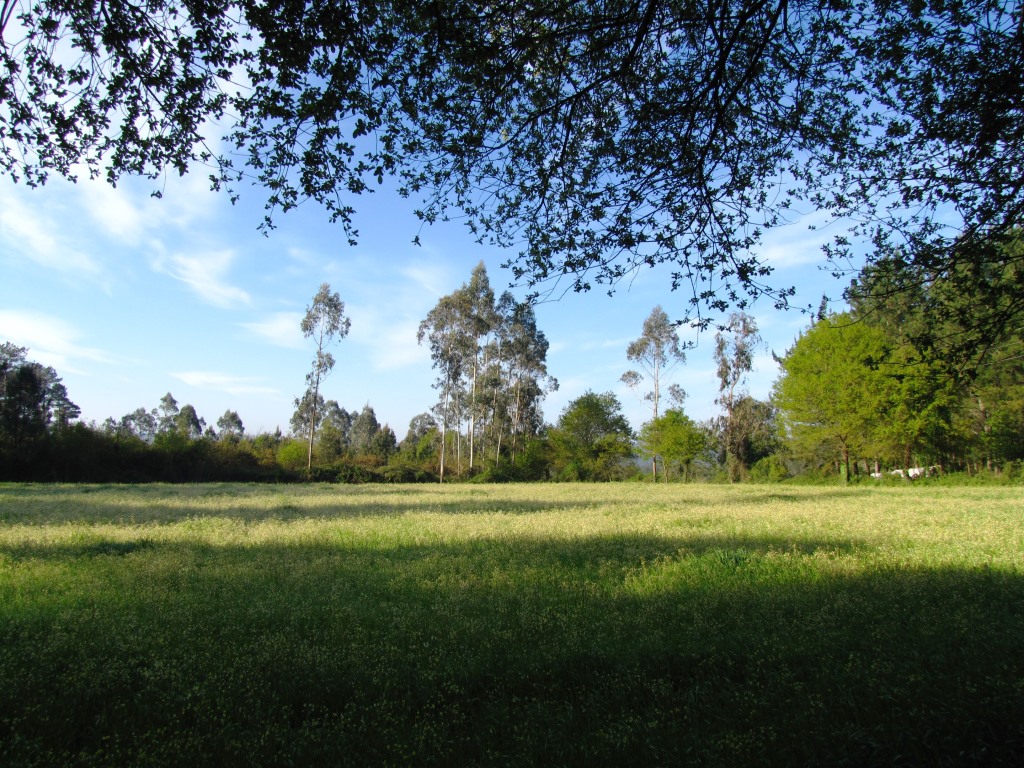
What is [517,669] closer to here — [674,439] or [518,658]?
[518,658]

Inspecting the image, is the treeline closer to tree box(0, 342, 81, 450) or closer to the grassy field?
tree box(0, 342, 81, 450)

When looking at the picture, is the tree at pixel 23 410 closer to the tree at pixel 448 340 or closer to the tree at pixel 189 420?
the tree at pixel 448 340

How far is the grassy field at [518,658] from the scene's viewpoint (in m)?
3.41

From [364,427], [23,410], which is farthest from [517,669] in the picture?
[364,427]

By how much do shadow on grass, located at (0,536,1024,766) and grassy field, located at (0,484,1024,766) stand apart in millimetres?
23

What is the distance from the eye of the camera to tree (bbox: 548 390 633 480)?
61656 mm

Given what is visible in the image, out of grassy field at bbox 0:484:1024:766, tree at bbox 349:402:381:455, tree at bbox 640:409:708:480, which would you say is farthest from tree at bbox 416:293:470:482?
tree at bbox 349:402:381:455

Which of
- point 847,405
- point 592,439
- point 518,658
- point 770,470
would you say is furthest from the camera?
point 592,439

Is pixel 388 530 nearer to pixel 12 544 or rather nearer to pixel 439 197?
pixel 12 544

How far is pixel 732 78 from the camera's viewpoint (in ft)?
21.7

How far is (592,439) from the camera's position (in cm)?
6412

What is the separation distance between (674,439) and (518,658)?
5159 cm

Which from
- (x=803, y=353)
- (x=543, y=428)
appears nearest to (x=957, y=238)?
(x=803, y=353)

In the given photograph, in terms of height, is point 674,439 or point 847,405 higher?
point 847,405
